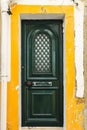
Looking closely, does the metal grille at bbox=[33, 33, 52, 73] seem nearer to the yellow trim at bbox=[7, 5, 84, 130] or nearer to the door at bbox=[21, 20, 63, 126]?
the door at bbox=[21, 20, 63, 126]

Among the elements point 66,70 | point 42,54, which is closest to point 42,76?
point 42,54

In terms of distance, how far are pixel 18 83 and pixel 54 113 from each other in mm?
1011

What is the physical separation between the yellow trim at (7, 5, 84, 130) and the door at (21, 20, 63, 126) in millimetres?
413

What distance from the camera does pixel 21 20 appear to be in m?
6.32

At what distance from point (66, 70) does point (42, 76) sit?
23.9 inches

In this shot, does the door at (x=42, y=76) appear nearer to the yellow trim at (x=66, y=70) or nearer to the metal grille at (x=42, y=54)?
the metal grille at (x=42, y=54)

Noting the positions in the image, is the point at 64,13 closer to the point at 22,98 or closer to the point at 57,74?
the point at 57,74

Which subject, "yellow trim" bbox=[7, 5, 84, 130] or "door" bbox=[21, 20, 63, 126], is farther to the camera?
"door" bbox=[21, 20, 63, 126]

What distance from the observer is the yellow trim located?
233 inches

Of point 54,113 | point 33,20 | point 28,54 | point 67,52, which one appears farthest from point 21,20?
point 54,113

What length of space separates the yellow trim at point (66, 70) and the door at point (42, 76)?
41cm

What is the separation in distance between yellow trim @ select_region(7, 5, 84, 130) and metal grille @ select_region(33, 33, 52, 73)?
1.60 ft

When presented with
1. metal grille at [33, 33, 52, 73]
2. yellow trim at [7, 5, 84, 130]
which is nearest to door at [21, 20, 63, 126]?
metal grille at [33, 33, 52, 73]

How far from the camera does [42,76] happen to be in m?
6.33
